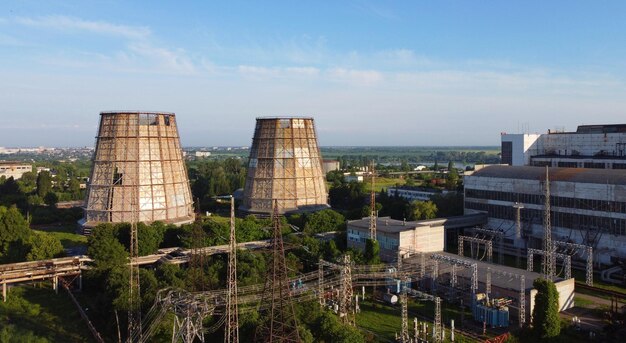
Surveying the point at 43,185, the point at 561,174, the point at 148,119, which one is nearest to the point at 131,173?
the point at 148,119

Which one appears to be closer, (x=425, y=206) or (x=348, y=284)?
(x=348, y=284)

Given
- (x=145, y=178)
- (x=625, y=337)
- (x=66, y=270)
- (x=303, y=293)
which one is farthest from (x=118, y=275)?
(x=625, y=337)

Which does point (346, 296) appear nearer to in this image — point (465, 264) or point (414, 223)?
point (465, 264)

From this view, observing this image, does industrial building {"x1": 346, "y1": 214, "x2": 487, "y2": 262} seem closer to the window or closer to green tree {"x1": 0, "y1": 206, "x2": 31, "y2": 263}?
the window

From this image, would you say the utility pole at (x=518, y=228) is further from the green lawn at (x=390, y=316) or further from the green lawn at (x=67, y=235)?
the green lawn at (x=67, y=235)

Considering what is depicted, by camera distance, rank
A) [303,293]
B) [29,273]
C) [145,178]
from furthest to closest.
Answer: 1. [145,178]
2. [29,273]
3. [303,293]

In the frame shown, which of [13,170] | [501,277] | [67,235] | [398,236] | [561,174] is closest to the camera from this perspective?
[501,277]

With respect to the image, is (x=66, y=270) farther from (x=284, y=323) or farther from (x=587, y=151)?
(x=587, y=151)
